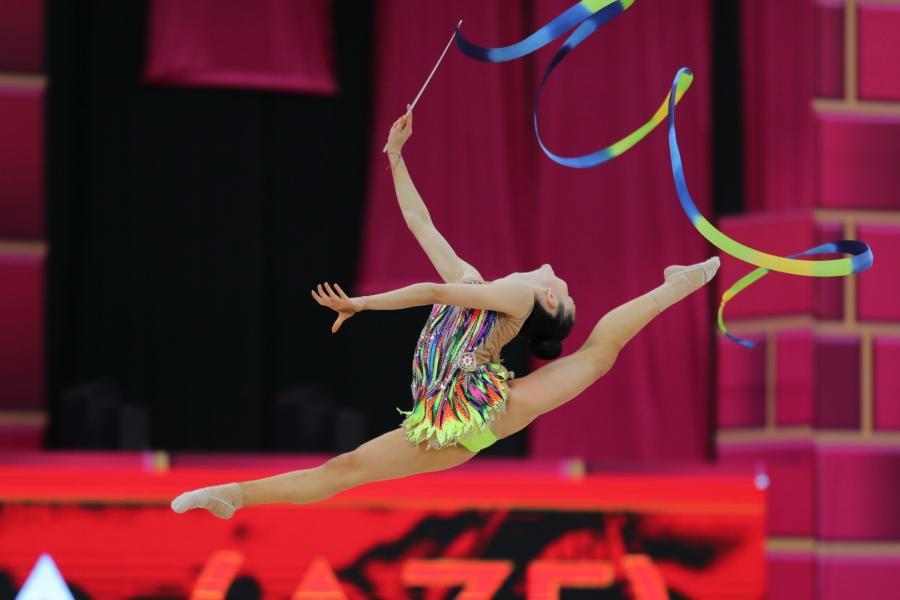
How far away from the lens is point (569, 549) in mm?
4918

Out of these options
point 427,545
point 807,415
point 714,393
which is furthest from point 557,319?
point 714,393

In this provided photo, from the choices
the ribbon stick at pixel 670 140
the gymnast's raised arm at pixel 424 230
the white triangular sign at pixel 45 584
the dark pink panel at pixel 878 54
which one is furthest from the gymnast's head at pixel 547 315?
the dark pink panel at pixel 878 54

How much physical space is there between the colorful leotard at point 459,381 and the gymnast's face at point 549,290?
8 cm

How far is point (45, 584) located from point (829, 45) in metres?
3.17

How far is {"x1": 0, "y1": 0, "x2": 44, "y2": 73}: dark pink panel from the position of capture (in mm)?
5191

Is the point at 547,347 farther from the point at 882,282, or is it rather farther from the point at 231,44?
the point at 231,44

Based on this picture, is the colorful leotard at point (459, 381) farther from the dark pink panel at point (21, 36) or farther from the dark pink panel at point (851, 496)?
the dark pink panel at point (21, 36)

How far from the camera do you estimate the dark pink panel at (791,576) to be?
17.4 feet

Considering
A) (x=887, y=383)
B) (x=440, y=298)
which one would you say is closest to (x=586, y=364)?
(x=440, y=298)

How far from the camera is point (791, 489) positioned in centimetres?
535

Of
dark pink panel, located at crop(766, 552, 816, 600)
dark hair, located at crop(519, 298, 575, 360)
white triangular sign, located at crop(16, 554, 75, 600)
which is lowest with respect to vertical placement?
dark pink panel, located at crop(766, 552, 816, 600)

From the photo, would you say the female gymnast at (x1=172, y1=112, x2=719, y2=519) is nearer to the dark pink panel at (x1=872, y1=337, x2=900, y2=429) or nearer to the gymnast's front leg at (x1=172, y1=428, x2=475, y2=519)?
the gymnast's front leg at (x1=172, y1=428, x2=475, y2=519)

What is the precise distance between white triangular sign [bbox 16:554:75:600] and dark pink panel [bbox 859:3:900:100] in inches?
124

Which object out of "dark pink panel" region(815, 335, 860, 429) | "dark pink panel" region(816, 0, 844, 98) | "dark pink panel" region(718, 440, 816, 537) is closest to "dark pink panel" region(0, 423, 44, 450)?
"dark pink panel" region(718, 440, 816, 537)
